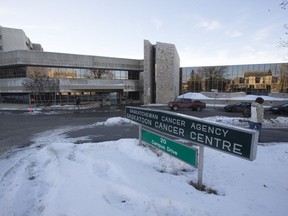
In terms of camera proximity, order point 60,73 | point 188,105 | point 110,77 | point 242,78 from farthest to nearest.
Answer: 1. point 242,78
2. point 110,77
3. point 60,73
4. point 188,105

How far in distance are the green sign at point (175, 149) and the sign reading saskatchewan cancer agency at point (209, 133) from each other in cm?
23

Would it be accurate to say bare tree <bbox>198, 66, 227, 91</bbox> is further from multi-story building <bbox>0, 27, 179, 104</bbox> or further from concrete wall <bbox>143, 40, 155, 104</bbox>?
concrete wall <bbox>143, 40, 155, 104</bbox>

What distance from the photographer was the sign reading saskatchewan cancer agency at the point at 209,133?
342 centimetres

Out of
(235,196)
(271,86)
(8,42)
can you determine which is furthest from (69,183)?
(8,42)

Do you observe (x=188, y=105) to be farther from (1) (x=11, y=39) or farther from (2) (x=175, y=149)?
(1) (x=11, y=39)

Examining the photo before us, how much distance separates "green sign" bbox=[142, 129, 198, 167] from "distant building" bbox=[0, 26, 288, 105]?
2965 cm

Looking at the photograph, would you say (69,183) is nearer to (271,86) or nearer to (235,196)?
(235,196)

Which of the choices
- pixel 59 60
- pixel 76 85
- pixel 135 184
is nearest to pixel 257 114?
pixel 135 184

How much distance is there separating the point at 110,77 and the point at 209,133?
38.3 m

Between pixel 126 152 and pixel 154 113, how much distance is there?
171cm

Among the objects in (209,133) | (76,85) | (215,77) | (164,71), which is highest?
(164,71)

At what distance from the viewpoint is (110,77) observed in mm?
40812

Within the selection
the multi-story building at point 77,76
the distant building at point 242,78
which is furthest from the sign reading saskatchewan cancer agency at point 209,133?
the distant building at point 242,78

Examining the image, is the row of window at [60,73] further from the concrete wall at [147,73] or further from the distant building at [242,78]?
the distant building at [242,78]
